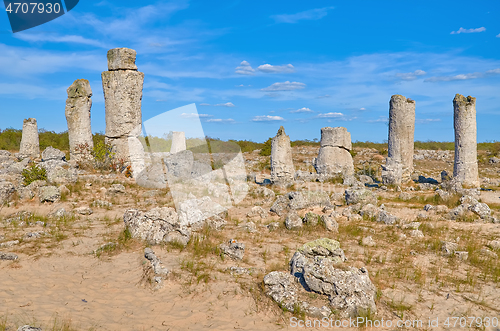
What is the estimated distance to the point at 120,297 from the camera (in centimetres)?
524

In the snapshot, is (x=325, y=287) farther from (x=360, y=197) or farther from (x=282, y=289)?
(x=360, y=197)

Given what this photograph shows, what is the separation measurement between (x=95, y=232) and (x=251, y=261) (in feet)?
12.6

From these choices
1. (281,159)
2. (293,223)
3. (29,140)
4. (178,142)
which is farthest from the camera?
(29,140)

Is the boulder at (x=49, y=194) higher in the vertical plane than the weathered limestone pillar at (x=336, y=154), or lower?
lower

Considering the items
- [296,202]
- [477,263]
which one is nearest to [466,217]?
[477,263]

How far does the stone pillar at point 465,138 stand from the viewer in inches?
562

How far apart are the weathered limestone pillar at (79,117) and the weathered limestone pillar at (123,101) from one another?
5.34ft

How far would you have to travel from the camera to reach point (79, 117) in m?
16.7

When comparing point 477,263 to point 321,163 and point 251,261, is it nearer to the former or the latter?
point 251,261

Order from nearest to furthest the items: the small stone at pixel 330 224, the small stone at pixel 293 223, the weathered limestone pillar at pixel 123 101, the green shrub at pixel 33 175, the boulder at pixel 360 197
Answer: the small stone at pixel 330 224, the small stone at pixel 293 223, the boulder at pixel 360 197, the green shrub at pixel 33 175, the weathered limestone pillar at pixel 123 101

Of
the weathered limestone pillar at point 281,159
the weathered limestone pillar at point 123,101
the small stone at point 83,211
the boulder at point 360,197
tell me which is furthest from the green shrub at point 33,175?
the boulder at point 360,197

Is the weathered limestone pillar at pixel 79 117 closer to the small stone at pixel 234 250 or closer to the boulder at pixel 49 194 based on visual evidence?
the boulder at pixel 49 194

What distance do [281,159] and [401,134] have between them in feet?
18.3

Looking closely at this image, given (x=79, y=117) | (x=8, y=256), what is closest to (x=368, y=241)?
(x=8, y=256)
